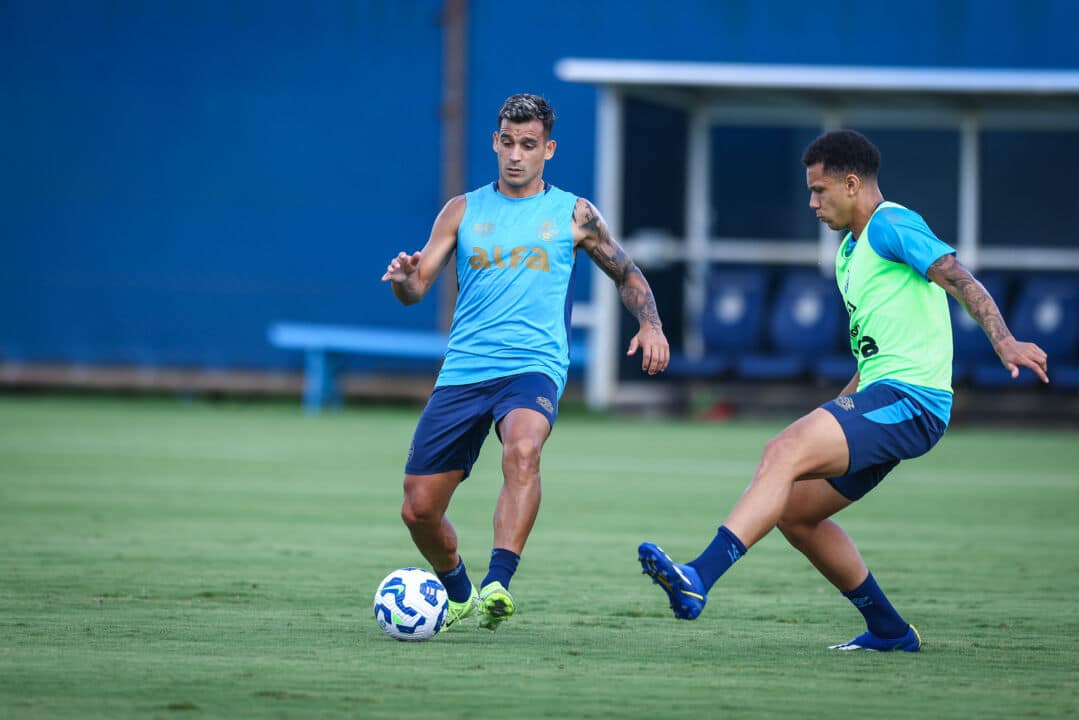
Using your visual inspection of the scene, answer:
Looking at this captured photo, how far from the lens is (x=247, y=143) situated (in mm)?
26469

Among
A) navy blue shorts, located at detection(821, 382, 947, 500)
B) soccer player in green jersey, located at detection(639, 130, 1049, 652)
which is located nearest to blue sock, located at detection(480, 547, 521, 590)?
soccer player in green jersey, located at detection(639, 130, 1049, 652)

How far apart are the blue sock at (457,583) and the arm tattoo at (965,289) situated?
2.44m

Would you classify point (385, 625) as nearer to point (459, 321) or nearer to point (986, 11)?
point (459, 321)

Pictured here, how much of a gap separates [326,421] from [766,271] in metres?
6.99

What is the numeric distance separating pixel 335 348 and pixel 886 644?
17.6 metres

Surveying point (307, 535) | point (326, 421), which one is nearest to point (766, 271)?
point (326, 421)

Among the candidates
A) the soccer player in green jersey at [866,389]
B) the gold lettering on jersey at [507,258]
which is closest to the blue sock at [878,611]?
the soccer player in green jersey at [866,389]

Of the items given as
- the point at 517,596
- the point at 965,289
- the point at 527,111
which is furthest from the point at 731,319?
the point at 965,289

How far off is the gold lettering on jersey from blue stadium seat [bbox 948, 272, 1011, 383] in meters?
16.5

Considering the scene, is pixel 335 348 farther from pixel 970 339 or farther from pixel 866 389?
pixel 866 389

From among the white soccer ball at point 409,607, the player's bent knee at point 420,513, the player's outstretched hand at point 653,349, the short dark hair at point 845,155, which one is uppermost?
the short dark hair at point 845,155

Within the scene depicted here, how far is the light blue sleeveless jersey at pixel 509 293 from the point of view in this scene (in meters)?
7.64

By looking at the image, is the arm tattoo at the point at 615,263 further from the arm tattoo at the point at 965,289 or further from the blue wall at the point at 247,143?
the blue wall at the point at 247,143

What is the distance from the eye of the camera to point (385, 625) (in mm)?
7051
